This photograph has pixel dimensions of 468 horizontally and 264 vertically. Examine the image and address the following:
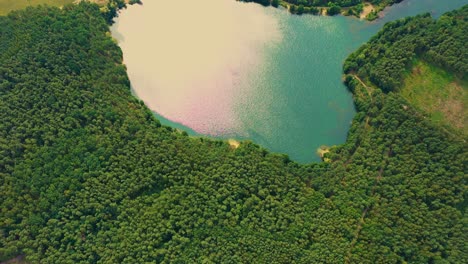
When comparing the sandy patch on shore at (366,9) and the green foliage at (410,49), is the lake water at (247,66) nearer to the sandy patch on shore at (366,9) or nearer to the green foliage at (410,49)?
the sandy patch on shore at (366,9)

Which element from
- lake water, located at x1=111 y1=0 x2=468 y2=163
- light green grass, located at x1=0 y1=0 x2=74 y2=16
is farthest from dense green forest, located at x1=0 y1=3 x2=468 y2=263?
light green grass, located at x1=0 y1=0 x2=74 y2=16

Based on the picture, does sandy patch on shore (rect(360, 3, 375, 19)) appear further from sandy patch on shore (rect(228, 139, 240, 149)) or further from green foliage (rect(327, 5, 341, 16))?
sandy patch on shore (rect(228, 139, 240, 149))

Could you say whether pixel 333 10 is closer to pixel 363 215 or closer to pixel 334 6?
pixel 334 6

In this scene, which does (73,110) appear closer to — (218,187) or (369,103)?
(218,187)

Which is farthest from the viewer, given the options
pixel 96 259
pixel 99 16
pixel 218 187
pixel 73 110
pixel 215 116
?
pixel 99 16

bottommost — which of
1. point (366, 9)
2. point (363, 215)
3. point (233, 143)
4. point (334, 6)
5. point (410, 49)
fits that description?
point (233, 143)

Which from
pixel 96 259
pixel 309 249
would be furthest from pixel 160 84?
pixel 309 249

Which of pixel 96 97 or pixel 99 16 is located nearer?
pixel 96 97

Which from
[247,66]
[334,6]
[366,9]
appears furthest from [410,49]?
[247,66]
